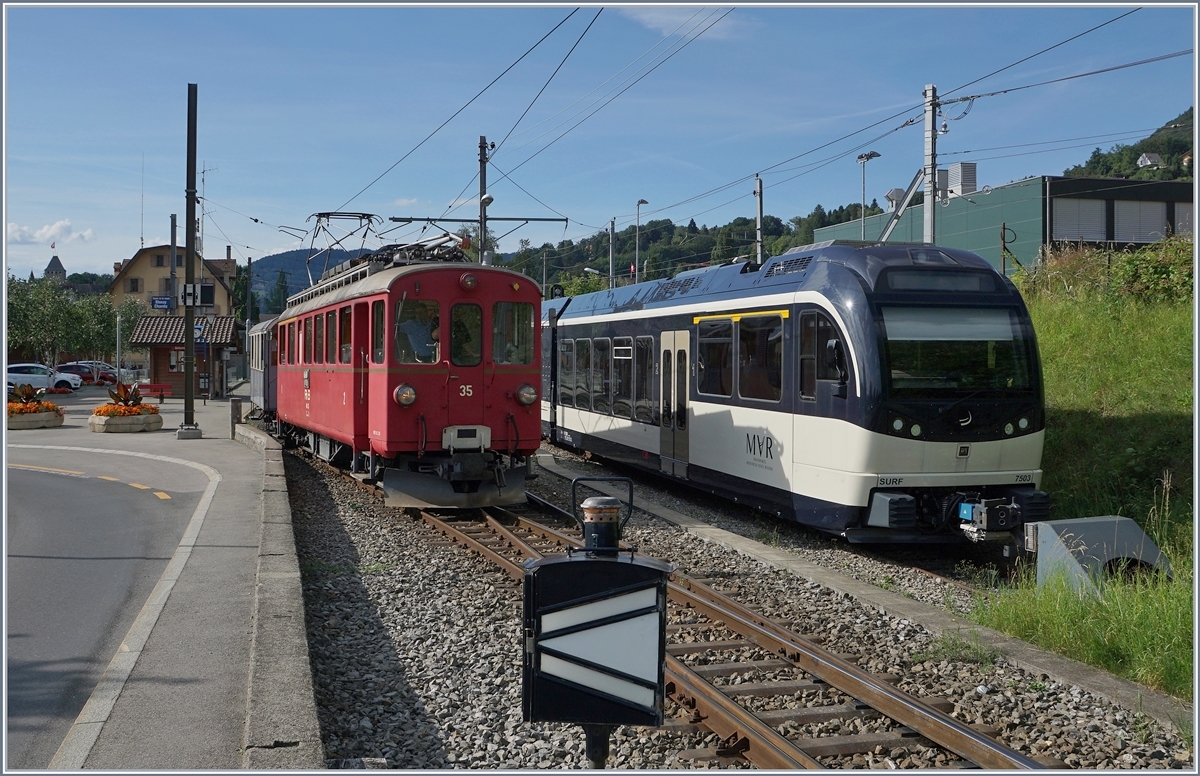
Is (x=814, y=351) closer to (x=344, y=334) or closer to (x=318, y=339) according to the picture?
(x=344, y=334)

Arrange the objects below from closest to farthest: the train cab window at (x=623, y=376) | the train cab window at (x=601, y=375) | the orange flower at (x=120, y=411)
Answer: the train cab window at (x=623, y=376) < the train cab window at (x=601, y=375) < the orange flower at (x=120, y=411)

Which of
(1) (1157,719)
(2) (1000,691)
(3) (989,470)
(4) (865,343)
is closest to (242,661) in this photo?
(2) (1000,691)

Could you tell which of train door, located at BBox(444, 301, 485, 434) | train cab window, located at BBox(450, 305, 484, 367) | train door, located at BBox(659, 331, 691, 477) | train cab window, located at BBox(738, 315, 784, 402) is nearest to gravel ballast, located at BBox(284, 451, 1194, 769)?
train cab window, located at BBox(738, 315, 784, 402)

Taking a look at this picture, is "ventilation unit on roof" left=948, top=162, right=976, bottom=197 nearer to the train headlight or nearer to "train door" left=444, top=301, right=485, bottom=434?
"train door" left=444, top=301, right=485, bottom=434

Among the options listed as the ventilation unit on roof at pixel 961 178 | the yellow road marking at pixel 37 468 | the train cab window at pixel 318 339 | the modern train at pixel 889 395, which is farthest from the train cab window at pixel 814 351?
the ventilation unit on roof at pixel 961 178

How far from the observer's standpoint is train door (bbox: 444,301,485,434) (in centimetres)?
1276

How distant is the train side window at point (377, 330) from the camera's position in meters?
12.7

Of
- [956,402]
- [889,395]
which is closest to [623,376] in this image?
[889,395]

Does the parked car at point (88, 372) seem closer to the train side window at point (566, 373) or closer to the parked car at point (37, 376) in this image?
the parked car at point (37, 376)

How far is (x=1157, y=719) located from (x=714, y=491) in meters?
7.86

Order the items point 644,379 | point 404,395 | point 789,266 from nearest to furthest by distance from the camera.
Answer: point 789,266, point 404,395, point 644,379

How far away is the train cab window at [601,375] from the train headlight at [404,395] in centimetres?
484

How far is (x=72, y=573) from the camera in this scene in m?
9.51

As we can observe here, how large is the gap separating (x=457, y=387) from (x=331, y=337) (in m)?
3.23
